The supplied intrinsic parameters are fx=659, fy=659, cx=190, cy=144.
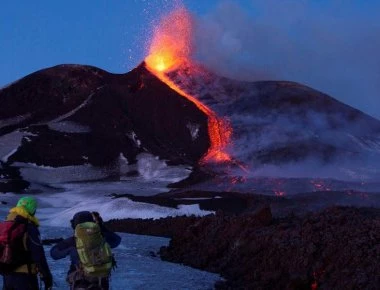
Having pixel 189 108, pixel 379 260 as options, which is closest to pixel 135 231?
pixel 379 260

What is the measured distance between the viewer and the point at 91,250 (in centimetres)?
771

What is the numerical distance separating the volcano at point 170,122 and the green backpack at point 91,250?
75200mm

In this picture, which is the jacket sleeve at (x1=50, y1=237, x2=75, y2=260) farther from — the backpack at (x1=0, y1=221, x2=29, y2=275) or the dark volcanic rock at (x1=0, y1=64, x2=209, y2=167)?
the dark volcanic rock at (x1=0, y1=64, x2=209, y2=167)

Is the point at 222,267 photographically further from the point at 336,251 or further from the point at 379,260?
the point at 379,260

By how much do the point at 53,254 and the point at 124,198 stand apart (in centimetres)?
4058

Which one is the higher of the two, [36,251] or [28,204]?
[28,204]

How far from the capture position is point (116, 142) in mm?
102938

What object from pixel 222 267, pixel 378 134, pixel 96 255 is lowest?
pixel 222 267

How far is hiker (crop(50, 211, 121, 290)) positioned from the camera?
7691 millimetres

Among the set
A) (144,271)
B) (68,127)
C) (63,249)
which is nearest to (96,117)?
(68,127)

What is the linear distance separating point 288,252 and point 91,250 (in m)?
9.54

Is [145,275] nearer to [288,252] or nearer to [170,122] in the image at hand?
[288,252]

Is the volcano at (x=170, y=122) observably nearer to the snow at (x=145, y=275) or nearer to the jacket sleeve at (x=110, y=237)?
the snow at (x=145, y=275)

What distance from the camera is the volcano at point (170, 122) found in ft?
320
